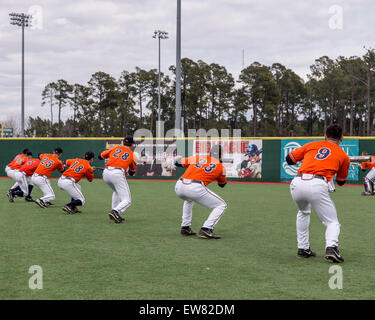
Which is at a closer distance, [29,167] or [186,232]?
[186,232]

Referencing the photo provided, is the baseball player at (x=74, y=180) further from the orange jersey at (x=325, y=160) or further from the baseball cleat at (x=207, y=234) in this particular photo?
the orange jersey at (x=325, y=160)

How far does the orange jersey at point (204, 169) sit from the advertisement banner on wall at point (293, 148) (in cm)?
1494

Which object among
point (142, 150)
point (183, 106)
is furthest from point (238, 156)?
point (183, 106)

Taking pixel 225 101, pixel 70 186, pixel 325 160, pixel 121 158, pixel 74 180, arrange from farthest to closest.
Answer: pixel 225 101, pixel 74 180, pixel 70 186, pixel 121 158, pixel 325 160

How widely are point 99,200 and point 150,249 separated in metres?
8.25

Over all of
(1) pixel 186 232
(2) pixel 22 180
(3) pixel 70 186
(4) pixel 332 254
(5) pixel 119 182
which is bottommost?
(1) pixel 186 232

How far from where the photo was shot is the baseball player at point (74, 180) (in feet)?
37.6

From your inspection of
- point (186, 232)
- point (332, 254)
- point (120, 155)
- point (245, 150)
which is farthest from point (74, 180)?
point (245, 150)

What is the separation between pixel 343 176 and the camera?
646 cm

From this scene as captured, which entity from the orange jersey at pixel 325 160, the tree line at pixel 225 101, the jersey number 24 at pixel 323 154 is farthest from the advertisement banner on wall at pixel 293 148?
the tree line at pixel 225 101

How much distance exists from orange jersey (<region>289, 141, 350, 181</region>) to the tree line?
67597mm

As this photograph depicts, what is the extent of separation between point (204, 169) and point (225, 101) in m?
70.8

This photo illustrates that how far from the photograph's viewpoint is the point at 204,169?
815 cm

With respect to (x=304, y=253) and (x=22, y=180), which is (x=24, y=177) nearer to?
(x=22, y=180)
